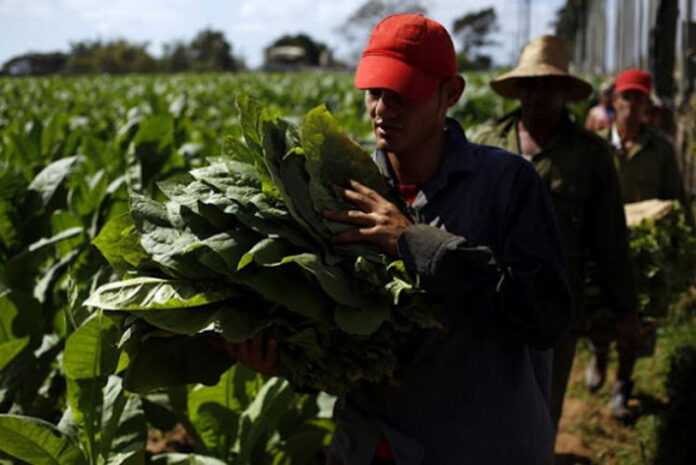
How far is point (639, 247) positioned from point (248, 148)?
234 centimetres

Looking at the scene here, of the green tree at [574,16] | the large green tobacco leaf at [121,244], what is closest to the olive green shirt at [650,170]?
the large green tobacco leaf at [121,244]

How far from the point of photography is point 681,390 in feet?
17.3

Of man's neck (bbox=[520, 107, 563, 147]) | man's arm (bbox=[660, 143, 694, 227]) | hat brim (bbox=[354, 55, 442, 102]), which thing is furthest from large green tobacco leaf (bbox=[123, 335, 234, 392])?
man's arm (bbox=[660, 143, 694, 227])

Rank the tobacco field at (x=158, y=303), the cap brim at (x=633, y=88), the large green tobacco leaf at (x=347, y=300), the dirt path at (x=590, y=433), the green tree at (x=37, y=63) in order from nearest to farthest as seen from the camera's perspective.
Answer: the large green tobacco leaf at (x=347, y=300) < the tobacco field at (x=158, y=303) < the dirt path at (x=590, y=433) < the cap brim at (x=633, y=88) < the green tree at (x=37, y=63)

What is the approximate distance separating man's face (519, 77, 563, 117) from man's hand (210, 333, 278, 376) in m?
1.91

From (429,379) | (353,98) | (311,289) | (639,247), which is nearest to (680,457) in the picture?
(639,247)

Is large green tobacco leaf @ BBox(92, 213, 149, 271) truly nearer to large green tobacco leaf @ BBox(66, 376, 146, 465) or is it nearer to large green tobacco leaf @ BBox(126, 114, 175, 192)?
large green tobacco leaf @ BBox(66, 376, 146, 465)

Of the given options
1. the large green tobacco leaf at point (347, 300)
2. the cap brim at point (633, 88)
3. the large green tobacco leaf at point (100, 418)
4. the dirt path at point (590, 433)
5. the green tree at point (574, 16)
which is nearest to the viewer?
the large green tobacco leaf at point (347, 300)

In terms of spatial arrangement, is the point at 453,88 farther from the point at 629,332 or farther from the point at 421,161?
the point at 629,332

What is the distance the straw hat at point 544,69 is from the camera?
Answer: 3.74m

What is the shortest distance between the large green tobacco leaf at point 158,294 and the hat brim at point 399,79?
0.60 metres

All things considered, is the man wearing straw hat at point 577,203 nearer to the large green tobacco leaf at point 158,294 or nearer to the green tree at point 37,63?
the large green tobacco leaf at point 158,294

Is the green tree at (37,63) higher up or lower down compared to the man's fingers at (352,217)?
higher up

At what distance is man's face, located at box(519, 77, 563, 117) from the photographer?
373 cm
